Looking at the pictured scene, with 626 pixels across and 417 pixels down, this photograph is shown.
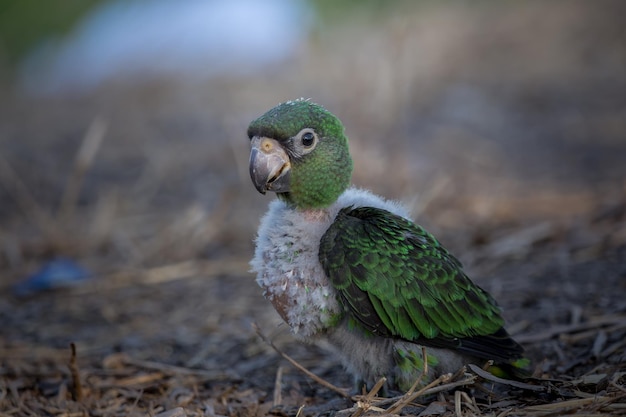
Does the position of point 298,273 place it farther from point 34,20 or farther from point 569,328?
point 34,20

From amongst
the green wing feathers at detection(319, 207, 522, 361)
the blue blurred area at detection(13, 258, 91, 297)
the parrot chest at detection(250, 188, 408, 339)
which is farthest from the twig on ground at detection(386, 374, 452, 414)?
the blue blurred area at detection(13, 258, 91, 297)

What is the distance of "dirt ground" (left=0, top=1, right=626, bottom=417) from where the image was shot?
11.1 feet

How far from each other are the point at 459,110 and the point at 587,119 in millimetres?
1755

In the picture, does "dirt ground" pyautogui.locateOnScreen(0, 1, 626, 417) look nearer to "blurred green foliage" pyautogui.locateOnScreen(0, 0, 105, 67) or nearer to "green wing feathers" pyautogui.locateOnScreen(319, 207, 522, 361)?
"green wing feathers" pyautogui.locateOnScreen(319, 207, 522, 361)

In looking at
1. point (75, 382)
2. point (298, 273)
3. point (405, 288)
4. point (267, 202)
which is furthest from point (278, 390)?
point (267, 202)

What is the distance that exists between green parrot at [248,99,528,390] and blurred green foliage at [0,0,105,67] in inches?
617

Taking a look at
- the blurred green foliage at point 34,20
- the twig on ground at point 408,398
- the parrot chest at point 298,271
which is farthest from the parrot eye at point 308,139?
the blurred green foliage at point 34,20

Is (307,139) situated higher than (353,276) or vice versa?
(307,139)

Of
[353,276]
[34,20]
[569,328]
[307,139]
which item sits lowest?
[353,276]

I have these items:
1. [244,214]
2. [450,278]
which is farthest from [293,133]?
[244,214]

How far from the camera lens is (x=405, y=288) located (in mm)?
2930

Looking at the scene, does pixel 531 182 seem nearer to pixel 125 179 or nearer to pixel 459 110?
pixel 459 110

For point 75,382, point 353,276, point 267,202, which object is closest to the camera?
point 353,276

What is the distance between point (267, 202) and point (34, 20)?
1460 cm
